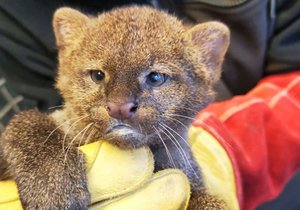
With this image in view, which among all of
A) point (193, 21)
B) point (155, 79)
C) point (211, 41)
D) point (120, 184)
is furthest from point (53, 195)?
point (193, 21)

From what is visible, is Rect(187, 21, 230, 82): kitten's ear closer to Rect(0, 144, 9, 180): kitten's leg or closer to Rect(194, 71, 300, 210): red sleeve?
Rect(194, 71, 300, 210): red sleeve

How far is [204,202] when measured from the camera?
1.56m

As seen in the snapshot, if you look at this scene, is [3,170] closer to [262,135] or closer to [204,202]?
[204,202]

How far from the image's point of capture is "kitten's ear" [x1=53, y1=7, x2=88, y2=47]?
1.61 metres

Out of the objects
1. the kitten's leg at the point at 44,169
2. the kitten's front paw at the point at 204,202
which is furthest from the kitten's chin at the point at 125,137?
the kitten's front paw at the point at 204,202

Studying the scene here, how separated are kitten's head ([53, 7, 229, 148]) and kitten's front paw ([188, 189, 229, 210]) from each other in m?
0.27

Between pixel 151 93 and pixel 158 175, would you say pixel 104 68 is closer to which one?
pixel 151 93

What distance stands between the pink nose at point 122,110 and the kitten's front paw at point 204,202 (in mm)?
481

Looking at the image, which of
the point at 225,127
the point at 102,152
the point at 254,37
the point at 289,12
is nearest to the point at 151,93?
the point at 102,152

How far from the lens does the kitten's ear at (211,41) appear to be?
1.65 m

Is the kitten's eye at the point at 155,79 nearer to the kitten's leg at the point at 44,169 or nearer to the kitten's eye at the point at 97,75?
the kitten's eye at the point at 97,75

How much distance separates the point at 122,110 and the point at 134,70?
146mm

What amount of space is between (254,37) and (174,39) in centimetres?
102

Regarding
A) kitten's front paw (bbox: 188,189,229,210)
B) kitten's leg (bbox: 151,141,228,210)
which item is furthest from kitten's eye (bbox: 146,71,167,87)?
kitten's front paw (bbox: 188,189,229,210)
